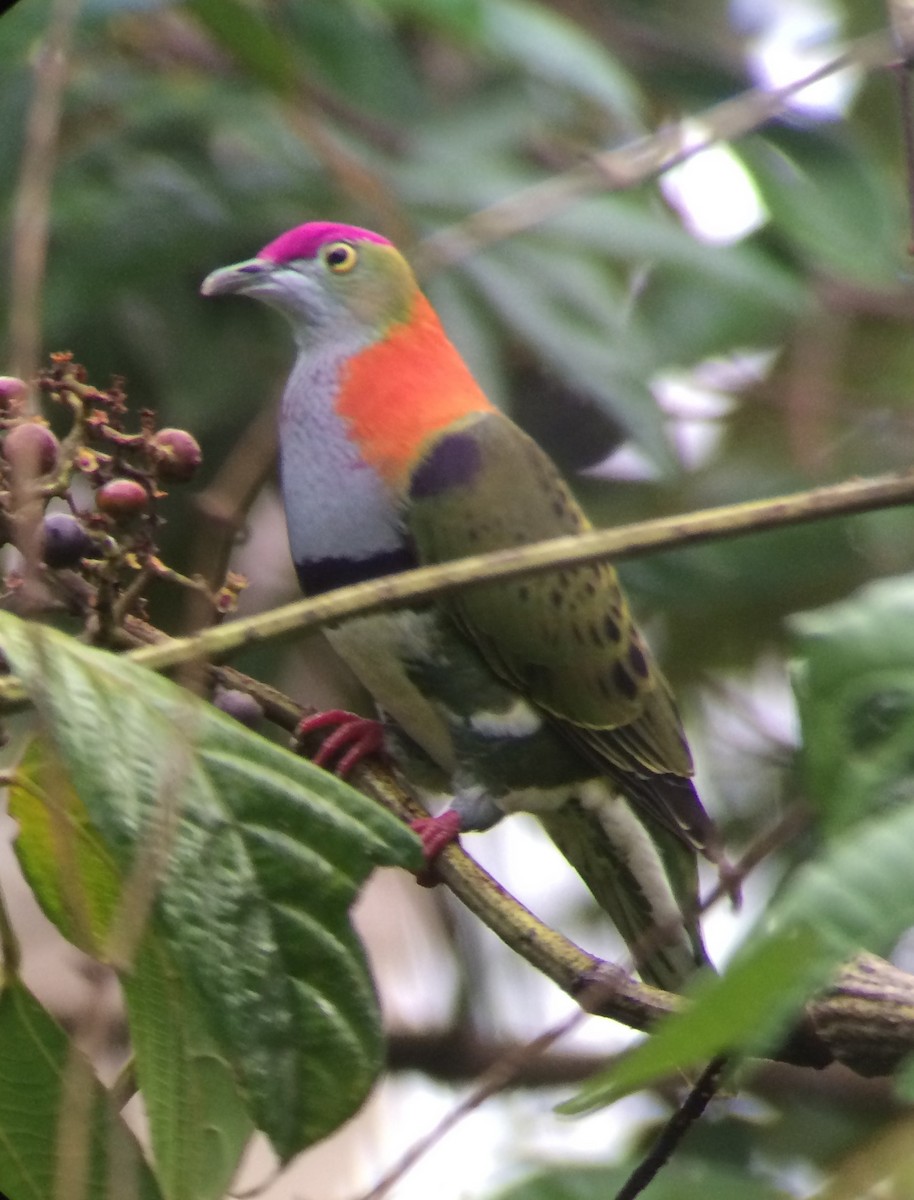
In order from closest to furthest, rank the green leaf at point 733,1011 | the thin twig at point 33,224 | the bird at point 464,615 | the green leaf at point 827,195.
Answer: the green leaf at point 733,1011 → the thin twig at point 33,224 → the bird at point 464,615 → the green leaf at point 827,195

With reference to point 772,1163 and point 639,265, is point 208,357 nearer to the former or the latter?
point 639,265

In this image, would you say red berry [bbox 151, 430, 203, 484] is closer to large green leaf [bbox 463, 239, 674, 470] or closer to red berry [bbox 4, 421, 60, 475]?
red berry [bbox 4, 421, 60, 475]

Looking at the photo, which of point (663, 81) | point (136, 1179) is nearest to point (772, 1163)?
point (136, 1179)

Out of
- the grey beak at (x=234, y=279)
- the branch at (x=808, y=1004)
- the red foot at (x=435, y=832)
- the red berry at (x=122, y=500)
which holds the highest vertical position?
the grey beak at (x=234, y=279)

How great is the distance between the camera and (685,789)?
2.70 metres

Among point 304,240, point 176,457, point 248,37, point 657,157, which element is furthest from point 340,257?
point 176,457

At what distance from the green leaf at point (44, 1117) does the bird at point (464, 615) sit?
0.86 metres

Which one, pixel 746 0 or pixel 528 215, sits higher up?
pixel 746 0

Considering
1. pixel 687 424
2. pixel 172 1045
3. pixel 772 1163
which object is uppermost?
pixel 687 424

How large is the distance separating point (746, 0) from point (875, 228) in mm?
1772

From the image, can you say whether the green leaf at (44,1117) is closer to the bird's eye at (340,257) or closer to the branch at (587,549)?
the branch at (587,549)

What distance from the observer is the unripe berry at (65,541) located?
1625 millimetres

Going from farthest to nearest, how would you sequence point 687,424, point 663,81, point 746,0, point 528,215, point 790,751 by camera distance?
point 746,0
point 687,424
point 663,81
point 790,751
point 528,215

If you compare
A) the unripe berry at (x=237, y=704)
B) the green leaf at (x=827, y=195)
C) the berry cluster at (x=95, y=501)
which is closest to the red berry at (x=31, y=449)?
the berry cluster at (x=95, y=501)
